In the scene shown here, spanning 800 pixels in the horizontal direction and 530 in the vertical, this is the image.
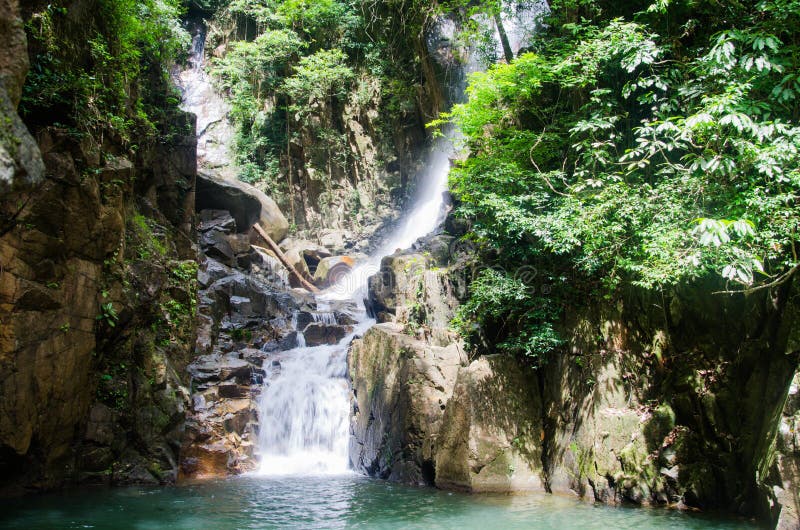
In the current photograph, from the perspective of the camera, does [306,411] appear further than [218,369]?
Yes

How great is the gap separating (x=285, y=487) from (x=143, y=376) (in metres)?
3.59

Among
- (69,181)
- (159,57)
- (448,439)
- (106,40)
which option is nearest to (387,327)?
(448,439)

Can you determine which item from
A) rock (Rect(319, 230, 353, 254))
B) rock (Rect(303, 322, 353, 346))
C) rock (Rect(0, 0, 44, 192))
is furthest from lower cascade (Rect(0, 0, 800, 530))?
rock (Rect(319, 230, 353, 254))

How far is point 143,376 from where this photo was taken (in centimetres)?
1050

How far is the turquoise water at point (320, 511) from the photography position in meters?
7.16

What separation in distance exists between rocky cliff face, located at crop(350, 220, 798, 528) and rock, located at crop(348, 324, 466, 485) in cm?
3

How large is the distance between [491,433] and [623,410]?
7.82 ft

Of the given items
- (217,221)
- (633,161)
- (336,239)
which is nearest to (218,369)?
(217,221)

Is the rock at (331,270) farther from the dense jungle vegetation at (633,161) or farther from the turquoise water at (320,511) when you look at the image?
the turquoise water at (320,511)

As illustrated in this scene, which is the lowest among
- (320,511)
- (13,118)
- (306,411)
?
(320,511)

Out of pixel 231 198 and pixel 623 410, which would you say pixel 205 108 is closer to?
pixel 231 198

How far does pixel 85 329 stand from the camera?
8914 millimetres

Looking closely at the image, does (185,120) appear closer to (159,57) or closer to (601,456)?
(159,57)

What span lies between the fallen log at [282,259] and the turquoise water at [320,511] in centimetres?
1348
